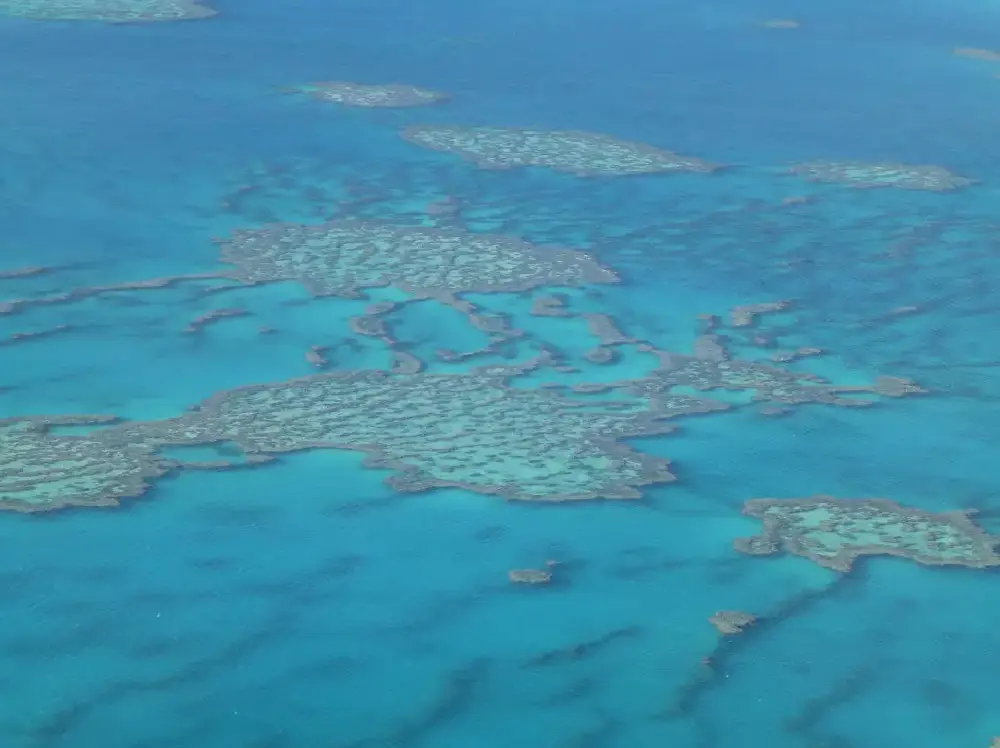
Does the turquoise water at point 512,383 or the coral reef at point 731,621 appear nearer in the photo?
the turquoise water at point 512,383

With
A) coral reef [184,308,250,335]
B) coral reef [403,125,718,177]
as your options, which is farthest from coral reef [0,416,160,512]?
coral reef [403,125,718,177]

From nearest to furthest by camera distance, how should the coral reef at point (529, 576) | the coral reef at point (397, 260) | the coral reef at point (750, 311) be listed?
the coral reef at point (529, 576) → the coral reef at point (750, 311) → the coral reef at point (397, 260)

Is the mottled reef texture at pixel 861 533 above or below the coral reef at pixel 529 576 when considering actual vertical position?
above

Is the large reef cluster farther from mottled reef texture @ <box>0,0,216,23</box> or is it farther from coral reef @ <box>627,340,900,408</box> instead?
Answer: mottled reef texture @ <box>0,0,216,23</box>

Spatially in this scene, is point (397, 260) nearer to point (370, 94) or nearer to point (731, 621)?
point (370, 94)

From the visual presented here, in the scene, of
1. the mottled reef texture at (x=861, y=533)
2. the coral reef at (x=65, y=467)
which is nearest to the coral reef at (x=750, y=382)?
the mottled reef texture at (x=861, y=533)

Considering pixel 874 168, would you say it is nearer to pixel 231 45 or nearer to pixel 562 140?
pixel 562 140

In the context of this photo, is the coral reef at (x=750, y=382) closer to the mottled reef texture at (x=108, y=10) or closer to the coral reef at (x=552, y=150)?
the coral reef at (x=552, y=150)

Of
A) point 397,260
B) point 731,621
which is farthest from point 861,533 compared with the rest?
point 397,260
